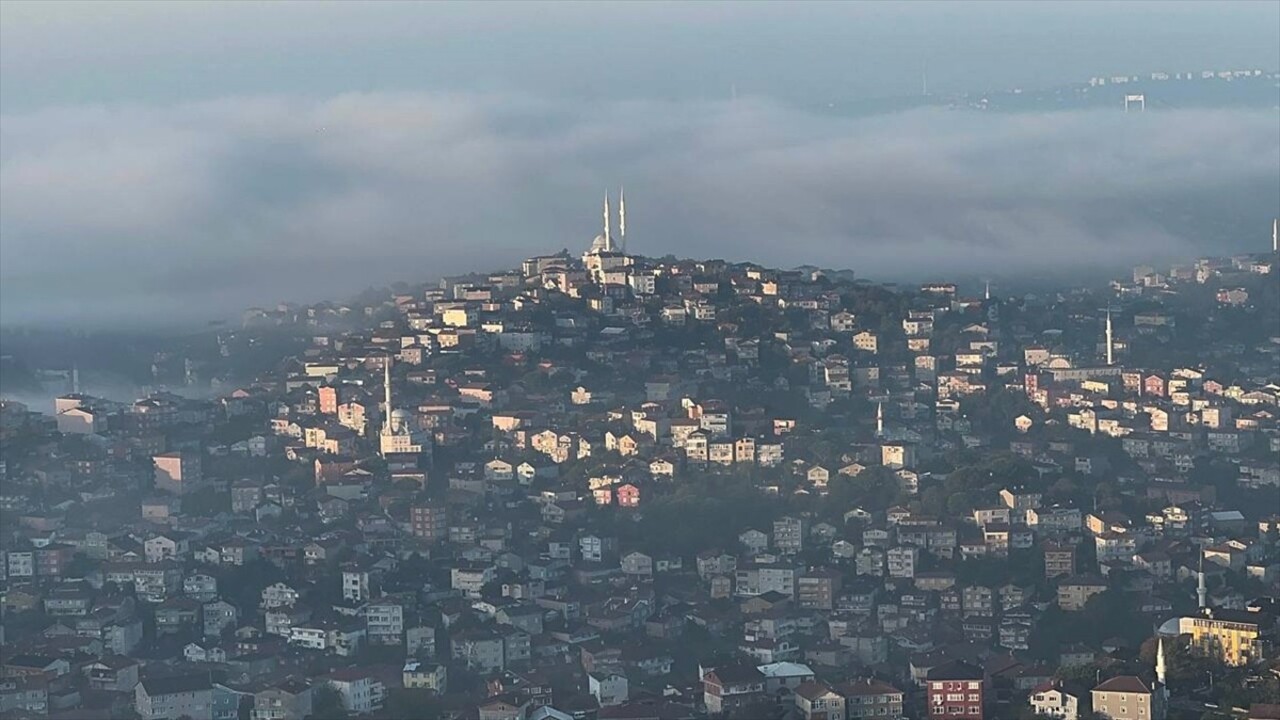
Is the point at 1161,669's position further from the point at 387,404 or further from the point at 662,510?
the point at 387,404

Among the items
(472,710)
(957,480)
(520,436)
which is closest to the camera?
(472,710)

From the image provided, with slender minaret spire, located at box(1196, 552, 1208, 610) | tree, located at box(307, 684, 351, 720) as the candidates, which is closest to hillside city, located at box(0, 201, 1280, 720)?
tree, located at box(307, 684, 351, 720)

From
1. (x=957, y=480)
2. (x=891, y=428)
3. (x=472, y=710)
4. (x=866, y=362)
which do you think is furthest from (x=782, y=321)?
(x=472, y=710)

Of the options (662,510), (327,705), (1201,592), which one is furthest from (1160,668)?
(662,510)

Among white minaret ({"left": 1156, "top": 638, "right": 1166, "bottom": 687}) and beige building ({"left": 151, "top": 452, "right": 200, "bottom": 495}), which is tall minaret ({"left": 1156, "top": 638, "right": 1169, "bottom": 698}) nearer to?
white minaret ({"left": 1156, "top": 638, "right": 1166, "bottom": 687})

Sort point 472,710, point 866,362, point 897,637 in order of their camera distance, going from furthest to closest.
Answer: point 866,362, point 897,637, point 472,710

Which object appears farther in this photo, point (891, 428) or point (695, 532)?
point (891, 428)

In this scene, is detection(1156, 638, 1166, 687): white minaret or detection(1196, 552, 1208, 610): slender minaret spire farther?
detection(1196, 552, 1208, 610): slender minaret spire

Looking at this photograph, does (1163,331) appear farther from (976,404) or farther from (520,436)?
(520,436)
